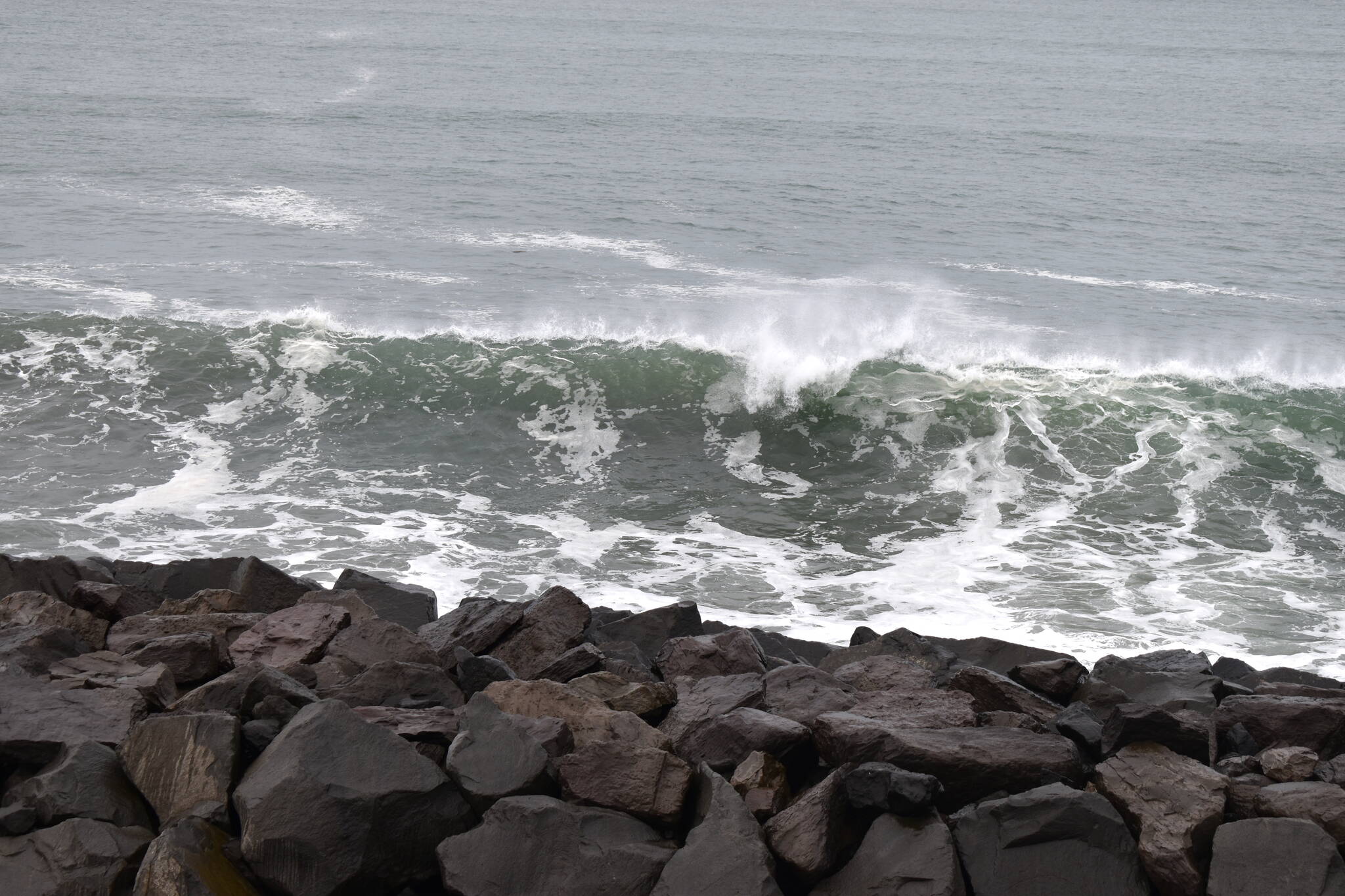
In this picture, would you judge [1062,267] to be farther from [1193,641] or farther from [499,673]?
[499,673]

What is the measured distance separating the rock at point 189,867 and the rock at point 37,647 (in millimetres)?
1718

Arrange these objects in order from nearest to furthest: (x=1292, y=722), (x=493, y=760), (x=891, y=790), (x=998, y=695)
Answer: (x=891, y=790), (x=493, y=760), (x=1292, y=722), (x=998, y=695)

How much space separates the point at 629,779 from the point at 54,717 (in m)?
2.37

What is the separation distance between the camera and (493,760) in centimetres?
471

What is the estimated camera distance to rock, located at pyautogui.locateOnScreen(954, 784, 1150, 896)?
432 cm

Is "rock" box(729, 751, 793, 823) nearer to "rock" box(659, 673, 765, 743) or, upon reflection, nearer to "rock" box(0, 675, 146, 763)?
"rock" box(659, 673, 765, 743)

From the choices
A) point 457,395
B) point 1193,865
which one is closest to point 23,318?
point 457,395

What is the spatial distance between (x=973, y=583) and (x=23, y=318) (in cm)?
1398

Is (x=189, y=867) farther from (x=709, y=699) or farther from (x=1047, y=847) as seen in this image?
(x=1047, y=847)

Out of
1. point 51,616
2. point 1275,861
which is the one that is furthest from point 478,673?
point 1275,861

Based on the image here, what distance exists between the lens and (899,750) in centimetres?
473

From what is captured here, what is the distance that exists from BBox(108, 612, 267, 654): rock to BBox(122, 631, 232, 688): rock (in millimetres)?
299

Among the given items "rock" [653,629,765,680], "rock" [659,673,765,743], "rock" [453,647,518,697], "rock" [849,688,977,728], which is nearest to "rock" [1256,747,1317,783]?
"rock" [849,688,977,728]

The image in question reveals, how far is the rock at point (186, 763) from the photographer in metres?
4.50
